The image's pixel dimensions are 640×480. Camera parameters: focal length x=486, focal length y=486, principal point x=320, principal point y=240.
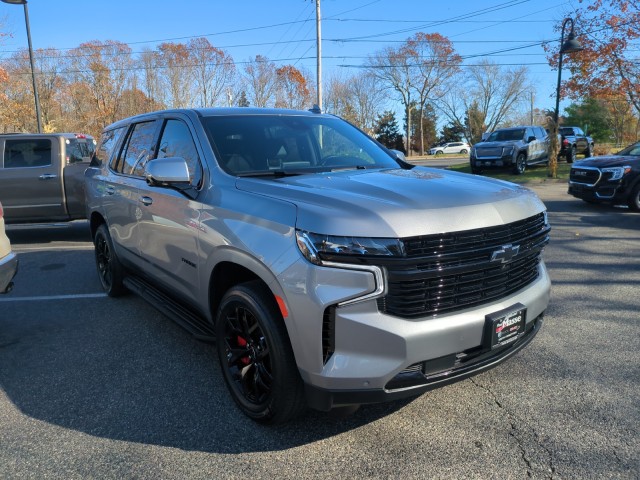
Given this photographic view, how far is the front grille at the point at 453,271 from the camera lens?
236cm

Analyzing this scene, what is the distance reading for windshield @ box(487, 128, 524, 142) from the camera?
62.4 ft

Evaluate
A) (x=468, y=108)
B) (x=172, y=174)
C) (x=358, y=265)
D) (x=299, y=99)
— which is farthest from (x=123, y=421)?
(x=468, y=108)

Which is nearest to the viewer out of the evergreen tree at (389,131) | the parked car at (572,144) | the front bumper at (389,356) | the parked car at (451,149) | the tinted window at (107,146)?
the front bumper at (389,356)

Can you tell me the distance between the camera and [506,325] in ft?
8.72

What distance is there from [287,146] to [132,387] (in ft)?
6.94

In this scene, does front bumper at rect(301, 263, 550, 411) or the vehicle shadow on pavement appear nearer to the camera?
front bumper at rect(301, 263, 550, 411)

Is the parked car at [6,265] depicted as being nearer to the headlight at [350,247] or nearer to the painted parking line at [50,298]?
the painted parking line at [50,298]

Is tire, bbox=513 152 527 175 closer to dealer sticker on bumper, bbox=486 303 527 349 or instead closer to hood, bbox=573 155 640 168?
hood, bbox=573 155 640 168

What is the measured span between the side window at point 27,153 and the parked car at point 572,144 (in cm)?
2142

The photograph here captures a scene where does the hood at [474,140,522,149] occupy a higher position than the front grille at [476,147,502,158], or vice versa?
the hood at [474,140,522,149]

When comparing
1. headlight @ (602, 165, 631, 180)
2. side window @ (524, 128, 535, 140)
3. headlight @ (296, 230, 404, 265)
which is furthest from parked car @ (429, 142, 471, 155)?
headlight @ (296, 230, 404, 265)

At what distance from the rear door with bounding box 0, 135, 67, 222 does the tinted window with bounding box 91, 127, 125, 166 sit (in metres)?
3.39

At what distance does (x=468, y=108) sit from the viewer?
7319 centimetres

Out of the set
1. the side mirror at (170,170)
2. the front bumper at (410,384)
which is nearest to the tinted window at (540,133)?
the side mirror at (170,170)
